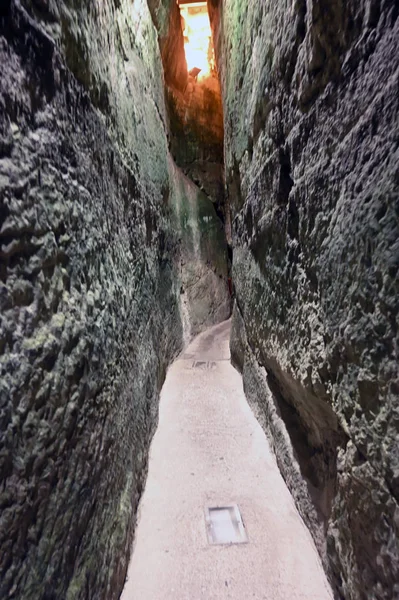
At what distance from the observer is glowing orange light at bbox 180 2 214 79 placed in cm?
773

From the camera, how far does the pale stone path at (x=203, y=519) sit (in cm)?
125

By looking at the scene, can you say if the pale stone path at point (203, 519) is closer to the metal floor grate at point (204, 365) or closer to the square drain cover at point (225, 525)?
the square drain cover at point (225, 525)

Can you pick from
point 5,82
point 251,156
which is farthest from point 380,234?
point 251,156

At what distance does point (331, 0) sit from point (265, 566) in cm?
212

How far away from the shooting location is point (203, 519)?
1555mm

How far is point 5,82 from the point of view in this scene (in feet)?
2.68

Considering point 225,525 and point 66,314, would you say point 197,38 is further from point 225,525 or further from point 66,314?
point 225,525

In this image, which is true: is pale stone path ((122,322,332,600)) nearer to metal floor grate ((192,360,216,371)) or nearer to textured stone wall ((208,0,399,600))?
textured stone wall ((208,0,399,600))

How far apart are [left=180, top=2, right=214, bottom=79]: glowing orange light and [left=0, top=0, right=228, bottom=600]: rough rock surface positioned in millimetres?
7040

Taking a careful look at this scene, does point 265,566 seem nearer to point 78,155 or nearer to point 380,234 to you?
point 380,234

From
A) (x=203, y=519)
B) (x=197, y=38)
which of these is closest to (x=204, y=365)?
(x=203, y=519)

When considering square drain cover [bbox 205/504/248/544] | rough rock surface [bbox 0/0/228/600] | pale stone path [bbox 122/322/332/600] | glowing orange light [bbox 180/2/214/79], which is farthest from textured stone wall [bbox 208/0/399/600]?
glowing orange light [bbox 180/2/214/79]

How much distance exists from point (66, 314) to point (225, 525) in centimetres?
129

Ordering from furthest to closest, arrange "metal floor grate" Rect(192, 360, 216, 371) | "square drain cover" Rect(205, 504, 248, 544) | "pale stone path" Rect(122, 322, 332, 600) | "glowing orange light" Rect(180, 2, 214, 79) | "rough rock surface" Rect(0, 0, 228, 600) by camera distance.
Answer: "glowing orange light" Rect(180, 2, 214, 79), "metal floor grate" Rect(192, 360, 216, 371), "square drain cover" Rect(205, 504, 248, 544), "pale stone path" Rect(122, 322, 332, 600), "rough rock surface" Rect(0, 0, 228, 600)
